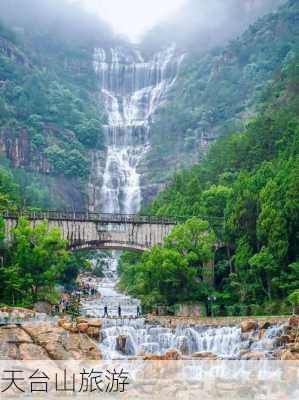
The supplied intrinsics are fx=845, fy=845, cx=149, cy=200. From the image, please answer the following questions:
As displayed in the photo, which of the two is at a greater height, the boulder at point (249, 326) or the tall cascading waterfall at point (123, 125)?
the tall cascading waterfall at point (123, 125)

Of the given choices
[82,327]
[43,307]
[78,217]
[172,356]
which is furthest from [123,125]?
[172,356]

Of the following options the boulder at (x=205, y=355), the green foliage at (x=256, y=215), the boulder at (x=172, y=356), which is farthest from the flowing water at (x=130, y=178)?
the green foliage at (x=256, y=215)

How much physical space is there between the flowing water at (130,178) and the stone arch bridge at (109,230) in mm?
5440

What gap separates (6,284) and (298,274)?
62.3 ft

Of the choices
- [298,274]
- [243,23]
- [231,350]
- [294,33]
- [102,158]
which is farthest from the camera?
[243,23]

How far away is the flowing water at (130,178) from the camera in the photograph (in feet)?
158

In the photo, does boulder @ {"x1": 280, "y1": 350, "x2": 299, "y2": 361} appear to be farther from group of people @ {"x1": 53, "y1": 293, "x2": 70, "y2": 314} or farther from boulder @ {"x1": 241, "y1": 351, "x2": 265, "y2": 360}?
group of people @ {"x1": 53, "y1": 293, "x2": 70, "y2": 314}

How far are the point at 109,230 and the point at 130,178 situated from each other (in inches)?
2316

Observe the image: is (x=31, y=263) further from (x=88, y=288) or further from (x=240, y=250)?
(x=88, y=288)

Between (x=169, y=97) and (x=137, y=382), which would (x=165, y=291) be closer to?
(x=137, y=382)

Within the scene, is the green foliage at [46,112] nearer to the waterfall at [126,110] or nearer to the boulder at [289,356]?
the waterfall at [126,110]

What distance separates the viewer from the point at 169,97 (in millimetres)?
154625

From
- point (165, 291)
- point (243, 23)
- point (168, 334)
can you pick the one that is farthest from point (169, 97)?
point (168, 334)

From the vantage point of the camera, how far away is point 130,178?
4902 inches
